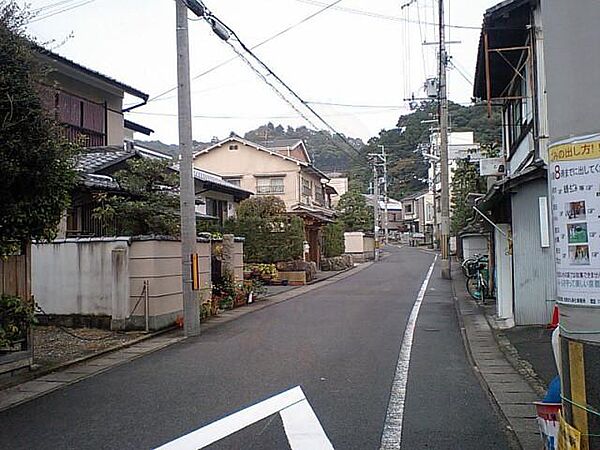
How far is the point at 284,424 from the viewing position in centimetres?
673

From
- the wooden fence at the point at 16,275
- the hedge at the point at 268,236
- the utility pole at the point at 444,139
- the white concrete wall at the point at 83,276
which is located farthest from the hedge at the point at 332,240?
the wooden fence at the point at 16,275

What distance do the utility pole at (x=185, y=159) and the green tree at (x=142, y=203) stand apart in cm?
258

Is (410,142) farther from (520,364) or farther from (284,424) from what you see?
(284,424)

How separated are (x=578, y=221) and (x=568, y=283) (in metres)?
0.39

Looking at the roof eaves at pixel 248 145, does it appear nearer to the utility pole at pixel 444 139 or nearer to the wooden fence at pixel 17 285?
the utility pole at pixel 444 139

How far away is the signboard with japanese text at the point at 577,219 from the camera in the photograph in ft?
12.8

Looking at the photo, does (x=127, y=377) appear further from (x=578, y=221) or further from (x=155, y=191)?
(x=155, y=191)

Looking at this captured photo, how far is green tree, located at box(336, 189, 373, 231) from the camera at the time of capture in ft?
198

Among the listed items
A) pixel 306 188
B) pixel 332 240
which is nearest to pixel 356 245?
→ pixel 332 240

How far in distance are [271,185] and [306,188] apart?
3186mm

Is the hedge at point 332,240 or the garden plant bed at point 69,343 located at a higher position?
the hedge at point 332,240

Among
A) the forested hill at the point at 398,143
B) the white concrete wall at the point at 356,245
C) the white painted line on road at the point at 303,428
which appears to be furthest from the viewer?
the forested hill at the point at 398,143

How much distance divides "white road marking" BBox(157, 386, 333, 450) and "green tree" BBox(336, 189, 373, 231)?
170 ft

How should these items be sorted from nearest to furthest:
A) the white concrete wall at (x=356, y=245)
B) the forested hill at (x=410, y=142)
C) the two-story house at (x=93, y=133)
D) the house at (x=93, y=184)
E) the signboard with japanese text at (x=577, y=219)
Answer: the signboard with japanese text at (x=577, y=219)
the house at (x=93, y=184)
the two-story house at (x=93, y=133)
the white concrete wall at (x=356, y=245)
the forested hill at (x=410, y=142)
